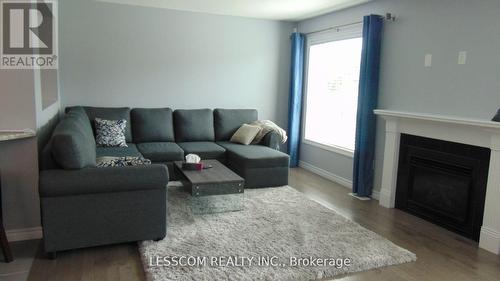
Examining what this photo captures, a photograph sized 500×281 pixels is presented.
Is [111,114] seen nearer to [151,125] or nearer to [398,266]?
[151,125]

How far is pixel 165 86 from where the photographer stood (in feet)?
17.7

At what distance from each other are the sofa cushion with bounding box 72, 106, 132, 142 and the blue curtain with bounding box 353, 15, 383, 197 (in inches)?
116

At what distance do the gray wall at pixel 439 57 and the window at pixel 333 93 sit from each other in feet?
1.68

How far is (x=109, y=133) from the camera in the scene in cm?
462

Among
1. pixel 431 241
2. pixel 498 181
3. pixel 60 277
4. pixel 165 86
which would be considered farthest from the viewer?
pixel 165 86

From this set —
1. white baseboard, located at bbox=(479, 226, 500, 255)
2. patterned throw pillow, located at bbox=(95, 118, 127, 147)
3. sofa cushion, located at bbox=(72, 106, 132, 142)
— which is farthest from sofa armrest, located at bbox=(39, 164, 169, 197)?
white baseboard, located at bbox=(479, 226, 500, 255)

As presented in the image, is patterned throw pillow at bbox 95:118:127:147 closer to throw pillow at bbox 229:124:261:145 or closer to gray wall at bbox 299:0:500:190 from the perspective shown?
throw pillow at bbox 229:124:261:145

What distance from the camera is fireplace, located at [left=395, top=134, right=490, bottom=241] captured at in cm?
325

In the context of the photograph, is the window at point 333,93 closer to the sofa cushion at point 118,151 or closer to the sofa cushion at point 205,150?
the sofa cushion at point 205,150

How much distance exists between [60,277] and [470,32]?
3.78m

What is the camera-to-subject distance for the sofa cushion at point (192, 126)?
525 centimetres

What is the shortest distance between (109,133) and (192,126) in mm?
1140

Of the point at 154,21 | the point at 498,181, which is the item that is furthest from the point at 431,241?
the point at 154,21

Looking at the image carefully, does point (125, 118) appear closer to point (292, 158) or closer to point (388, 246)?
point (292, 158)
